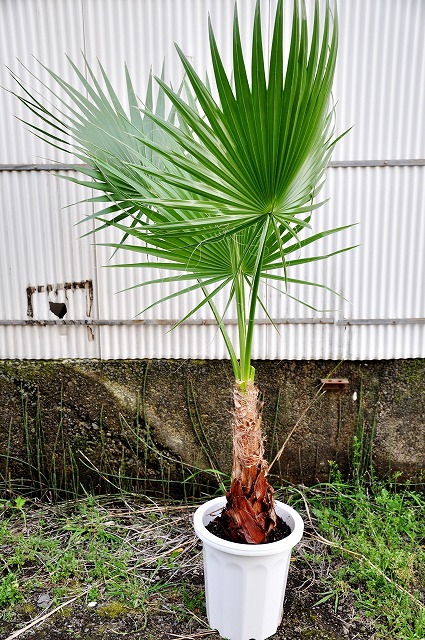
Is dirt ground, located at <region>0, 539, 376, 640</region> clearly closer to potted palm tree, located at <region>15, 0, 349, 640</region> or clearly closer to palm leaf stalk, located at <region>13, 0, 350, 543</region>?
potted palm tree, located at <region>15, 0, 349, 640</region>

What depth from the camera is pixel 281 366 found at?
256 centimetres

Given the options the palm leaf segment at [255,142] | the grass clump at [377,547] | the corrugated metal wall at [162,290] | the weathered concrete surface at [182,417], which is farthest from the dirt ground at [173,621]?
the palm leaf segment at [255,142]

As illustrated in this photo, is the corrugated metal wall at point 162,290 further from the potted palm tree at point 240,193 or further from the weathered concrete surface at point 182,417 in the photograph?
the potted palm tree at point 240,193

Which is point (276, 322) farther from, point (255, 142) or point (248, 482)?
point (255, 142)

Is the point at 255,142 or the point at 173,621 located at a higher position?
the point at 255,142

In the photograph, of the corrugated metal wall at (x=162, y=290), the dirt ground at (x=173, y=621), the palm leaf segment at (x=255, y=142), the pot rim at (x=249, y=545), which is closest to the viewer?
the palm leaf segment at (x=255, y=142)

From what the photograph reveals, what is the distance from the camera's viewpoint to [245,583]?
1.80m

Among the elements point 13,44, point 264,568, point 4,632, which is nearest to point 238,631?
point 264,568

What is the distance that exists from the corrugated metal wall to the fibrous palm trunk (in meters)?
0.72

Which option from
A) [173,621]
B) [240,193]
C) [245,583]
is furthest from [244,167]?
[173,621]

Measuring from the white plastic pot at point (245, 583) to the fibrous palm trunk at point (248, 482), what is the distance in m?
0.07

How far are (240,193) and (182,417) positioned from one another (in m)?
1.37

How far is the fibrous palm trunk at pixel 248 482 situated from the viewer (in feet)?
5.93

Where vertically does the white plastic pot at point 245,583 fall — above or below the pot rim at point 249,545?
below
